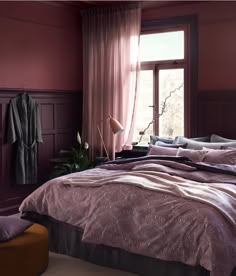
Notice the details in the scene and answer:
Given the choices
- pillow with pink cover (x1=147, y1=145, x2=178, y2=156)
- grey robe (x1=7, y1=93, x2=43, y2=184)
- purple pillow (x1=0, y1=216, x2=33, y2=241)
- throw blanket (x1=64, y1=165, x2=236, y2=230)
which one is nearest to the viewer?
throw blanket (x1=64, y1=165, x2=236, y2=230)

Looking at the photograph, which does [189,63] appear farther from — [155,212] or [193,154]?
[155,212]

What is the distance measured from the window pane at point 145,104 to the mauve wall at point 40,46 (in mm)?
1001

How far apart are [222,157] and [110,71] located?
2408 mm

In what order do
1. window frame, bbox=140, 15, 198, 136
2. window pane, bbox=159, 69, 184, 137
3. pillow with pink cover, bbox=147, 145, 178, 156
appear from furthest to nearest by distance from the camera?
Answer: 1. window pane, bbox=159, 69, 184, 137
2. window frame, bbox=140, 15, 198, 136
3. pillow with pink cover, bbox=147, 145, 178, 156

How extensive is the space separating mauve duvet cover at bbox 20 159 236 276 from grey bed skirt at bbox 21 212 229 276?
0.13 metres

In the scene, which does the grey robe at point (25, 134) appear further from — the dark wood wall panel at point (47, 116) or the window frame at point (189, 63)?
the window frame at point (189, 63)

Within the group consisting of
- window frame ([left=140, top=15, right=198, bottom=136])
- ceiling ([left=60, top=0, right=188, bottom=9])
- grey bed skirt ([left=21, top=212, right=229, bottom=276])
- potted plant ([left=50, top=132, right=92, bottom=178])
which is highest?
ceiling ([left=60, top=0, right=188, bottom=9])

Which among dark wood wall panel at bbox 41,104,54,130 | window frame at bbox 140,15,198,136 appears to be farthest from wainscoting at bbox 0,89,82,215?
window frame at bbox 140,15,198,136

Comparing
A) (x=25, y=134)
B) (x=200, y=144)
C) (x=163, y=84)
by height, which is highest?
(x=163, y=84)

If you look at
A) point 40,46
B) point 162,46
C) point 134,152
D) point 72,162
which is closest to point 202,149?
point 134,152

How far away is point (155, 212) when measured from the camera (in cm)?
306

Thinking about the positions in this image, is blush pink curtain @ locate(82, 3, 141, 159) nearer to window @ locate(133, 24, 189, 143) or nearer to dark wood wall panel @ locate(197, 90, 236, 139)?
window @ locate(133, 24, 189, 143)

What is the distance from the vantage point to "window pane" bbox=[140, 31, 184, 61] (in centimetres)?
561

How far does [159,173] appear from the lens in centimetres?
360
